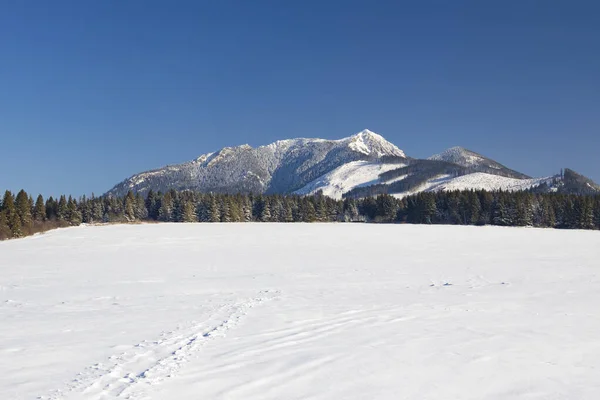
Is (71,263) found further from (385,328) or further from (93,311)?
(385,328)

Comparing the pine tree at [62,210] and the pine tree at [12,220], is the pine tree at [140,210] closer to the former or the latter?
the pine tree at [62,210]

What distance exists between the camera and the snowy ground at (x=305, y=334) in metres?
8.79

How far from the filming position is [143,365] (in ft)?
33.1

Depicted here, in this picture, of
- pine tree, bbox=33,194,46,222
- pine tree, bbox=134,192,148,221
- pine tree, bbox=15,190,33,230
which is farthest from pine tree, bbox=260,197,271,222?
pine tree, bbox=15,190,33,230

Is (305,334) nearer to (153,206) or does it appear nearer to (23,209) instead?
(23,209)

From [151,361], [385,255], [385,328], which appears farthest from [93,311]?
[385,255]

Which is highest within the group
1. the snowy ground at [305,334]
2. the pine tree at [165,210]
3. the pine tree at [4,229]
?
the pine tree at [165,210]

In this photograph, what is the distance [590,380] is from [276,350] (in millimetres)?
6943

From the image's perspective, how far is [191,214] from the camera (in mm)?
116438

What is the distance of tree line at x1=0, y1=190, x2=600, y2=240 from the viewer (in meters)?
104

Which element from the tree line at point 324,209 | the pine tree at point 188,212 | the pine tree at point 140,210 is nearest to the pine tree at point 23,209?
the tree line at point 324,209

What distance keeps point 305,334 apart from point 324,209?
395 feet

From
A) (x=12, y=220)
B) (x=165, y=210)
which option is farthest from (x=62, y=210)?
(x=12, y=220)

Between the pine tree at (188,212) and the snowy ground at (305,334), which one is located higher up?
the pine tree at (188,212)
